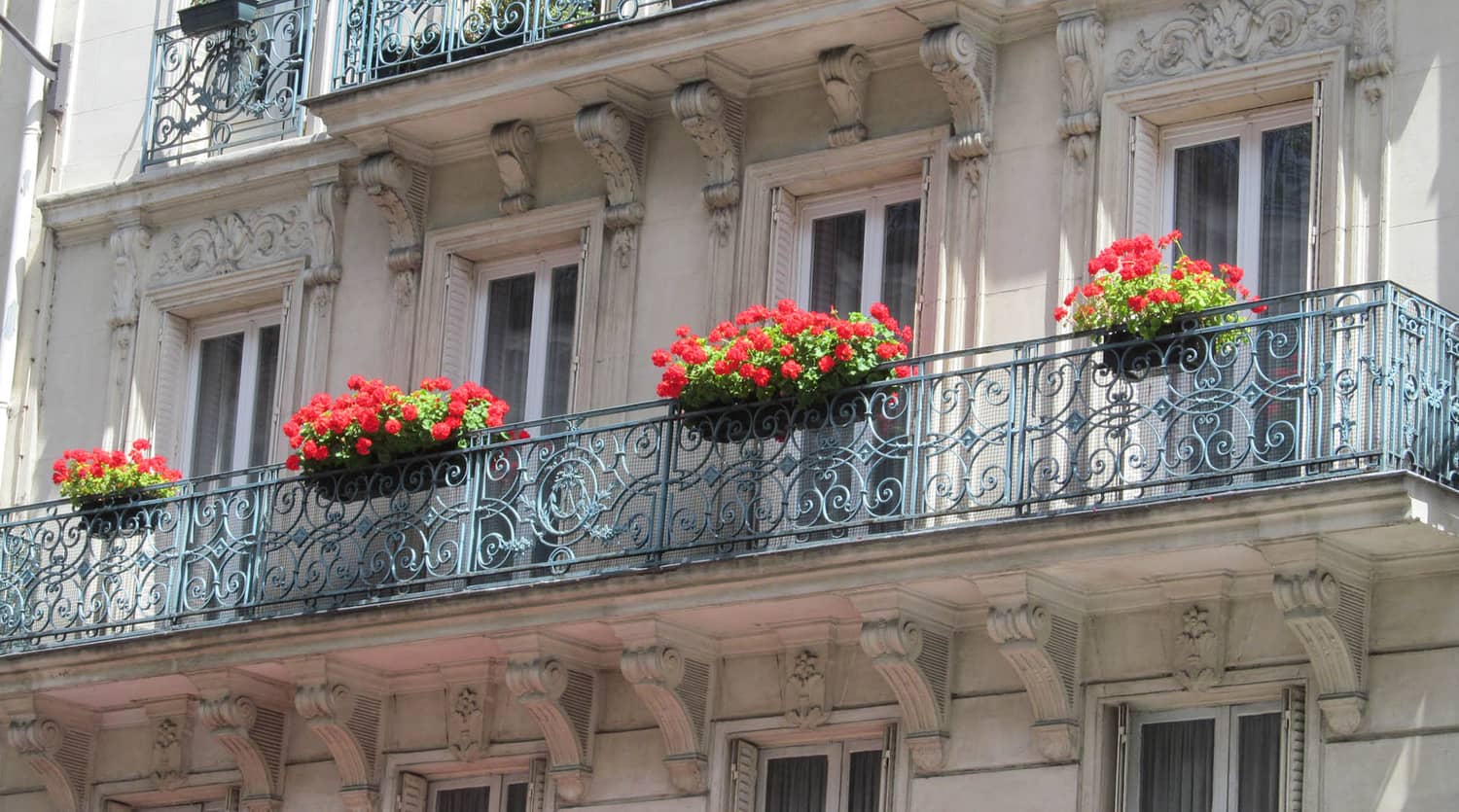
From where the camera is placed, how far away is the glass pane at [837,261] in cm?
1967

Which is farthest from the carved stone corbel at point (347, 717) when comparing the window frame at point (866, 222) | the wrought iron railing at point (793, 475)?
the window frame at point (866, 222)

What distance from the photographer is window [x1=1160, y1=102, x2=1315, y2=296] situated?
1780cm

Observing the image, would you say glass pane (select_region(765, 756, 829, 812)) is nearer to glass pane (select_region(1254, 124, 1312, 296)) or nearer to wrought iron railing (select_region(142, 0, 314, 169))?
glass pane (select_region(1254, 124, 1312, 296))

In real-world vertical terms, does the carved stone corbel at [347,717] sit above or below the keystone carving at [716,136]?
below

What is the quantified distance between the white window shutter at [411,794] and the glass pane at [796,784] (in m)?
2.75

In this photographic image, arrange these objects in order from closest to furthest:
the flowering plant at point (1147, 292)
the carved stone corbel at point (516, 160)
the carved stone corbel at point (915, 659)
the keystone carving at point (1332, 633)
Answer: the keystone carving at point (1332, 633), the flowering plant at point (1147, 292), the carved stone corbel at point (915, 659), the carved stone corbel at point (516, 160)

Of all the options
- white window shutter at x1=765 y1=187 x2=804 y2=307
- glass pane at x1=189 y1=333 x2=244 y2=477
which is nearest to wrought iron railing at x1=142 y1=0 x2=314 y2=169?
glass pane at x1=189 y1=333 x2=244 y2=477

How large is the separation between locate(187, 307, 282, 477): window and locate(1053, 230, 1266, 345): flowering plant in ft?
24.8

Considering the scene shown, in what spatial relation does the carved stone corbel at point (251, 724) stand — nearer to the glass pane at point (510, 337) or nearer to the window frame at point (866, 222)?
the glass pane at point (510, 337)

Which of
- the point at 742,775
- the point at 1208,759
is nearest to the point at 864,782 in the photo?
the point at 742,775

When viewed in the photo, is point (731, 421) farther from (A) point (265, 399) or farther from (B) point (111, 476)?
(A) point (265, 399)

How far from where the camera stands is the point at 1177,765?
17062mm

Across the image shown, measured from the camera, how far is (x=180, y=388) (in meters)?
22.9

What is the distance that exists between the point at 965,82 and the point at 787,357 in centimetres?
229
